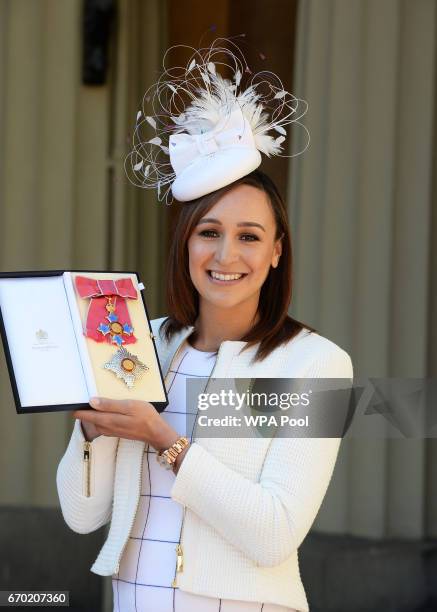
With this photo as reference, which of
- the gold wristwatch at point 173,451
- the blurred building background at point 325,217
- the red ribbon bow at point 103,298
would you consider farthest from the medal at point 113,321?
the blurred building background at point 325,217

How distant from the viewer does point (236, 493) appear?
1.72 meters

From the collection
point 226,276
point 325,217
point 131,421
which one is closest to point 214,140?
point 226,276

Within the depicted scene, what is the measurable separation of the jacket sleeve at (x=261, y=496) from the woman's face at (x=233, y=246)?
330 mm

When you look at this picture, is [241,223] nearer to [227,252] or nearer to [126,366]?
[227,252]

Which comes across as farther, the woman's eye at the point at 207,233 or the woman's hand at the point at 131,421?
the woman's eye at the point at 207,233

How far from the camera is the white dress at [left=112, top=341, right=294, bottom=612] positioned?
1.79 meters

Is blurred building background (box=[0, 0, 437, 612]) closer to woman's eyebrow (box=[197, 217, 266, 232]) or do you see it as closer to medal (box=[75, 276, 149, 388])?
woman's eyebrow (box=[197, 217, 266, 232])

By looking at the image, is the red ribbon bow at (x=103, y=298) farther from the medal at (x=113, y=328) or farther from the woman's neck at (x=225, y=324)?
the woman's neck at (x=225, y=324)

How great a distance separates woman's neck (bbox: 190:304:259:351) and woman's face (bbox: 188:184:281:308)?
46mm

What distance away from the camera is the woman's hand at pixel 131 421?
1.74 m

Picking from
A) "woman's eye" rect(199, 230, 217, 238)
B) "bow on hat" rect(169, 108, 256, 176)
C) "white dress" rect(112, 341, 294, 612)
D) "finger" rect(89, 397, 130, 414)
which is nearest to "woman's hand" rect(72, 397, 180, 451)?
"finger" rect(89, 397, 130, 414)

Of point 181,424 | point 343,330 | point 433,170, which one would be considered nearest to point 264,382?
point 181,424

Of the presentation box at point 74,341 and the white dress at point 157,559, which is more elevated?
the presentation box at point 74,341

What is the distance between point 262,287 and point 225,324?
12 cm
